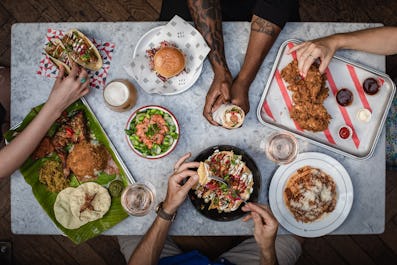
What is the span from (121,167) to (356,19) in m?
2.48

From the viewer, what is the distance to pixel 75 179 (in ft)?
6.73

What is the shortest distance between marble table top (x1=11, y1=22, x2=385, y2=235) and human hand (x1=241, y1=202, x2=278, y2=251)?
0.15 m

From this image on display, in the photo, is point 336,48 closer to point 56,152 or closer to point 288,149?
point 288,149

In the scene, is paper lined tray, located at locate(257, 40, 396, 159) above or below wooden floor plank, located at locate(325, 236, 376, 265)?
above

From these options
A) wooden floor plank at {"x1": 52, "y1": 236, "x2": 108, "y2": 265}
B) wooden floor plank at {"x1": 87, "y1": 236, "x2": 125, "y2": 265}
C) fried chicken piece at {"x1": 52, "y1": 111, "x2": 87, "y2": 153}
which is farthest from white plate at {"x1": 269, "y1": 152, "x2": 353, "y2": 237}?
wooden floor plank at {"x1": 52, "y1": 236, "x2": 108, "y2": 265}

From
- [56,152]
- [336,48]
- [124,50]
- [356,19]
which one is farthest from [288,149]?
[356,19]

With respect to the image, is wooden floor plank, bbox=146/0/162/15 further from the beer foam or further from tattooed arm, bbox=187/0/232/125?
the beer foam

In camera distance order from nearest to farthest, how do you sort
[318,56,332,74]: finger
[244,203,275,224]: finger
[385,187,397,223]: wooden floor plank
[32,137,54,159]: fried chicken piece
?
[244,203,275,224]: finger, [318,56,332,74]: finger, [32,137,54,159]: fried chicken piece, [385,187,397,223]: wooden floor plank

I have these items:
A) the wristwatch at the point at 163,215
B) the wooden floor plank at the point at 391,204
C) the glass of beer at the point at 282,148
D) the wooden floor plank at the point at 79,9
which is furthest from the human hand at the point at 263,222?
the wooden floor plank at the point at 79,9

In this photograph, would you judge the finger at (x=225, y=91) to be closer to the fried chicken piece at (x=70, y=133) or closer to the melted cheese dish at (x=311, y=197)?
the melted cheese dish at (x=311, y=197)

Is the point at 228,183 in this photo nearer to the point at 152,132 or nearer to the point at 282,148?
the point at 282,148

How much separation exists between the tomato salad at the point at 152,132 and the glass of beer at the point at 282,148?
20.9 inches

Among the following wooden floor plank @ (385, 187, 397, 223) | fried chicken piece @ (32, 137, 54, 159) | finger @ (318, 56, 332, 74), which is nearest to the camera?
finger @ (318, 56, 332, 74)

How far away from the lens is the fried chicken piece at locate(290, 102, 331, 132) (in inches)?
77.6
